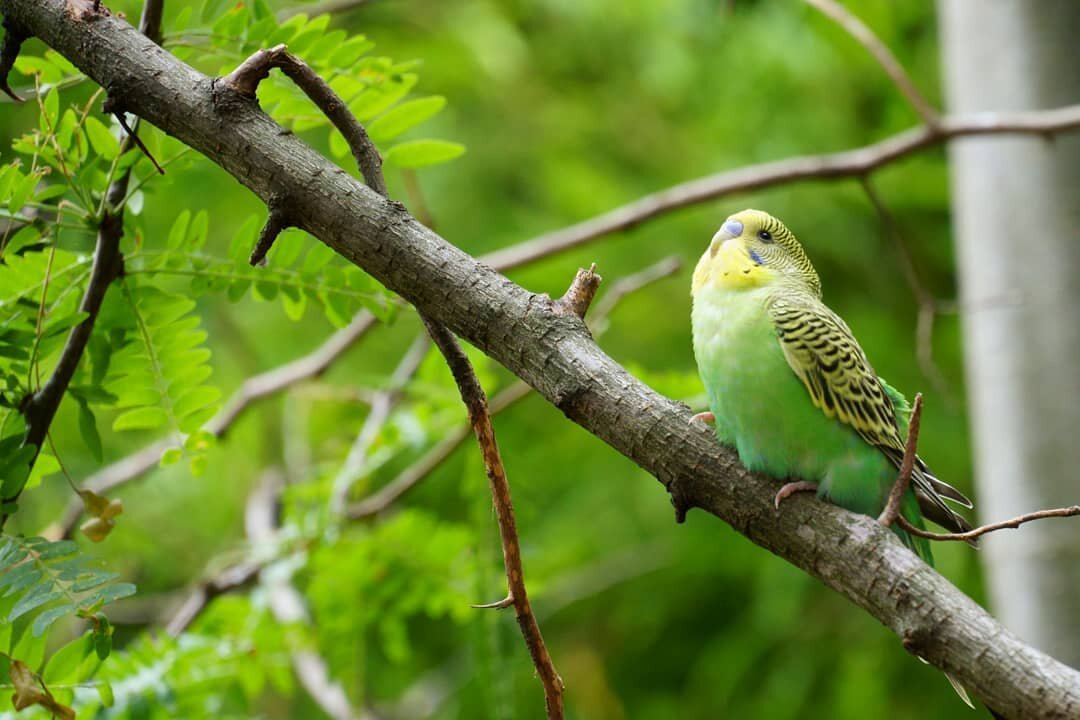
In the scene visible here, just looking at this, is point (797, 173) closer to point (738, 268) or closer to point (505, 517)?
point (738, 268)

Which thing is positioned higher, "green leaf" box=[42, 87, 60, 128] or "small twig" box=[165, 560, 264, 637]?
"green leaf" box=[42, 87, 60, 128]

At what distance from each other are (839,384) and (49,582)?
1.48 metres

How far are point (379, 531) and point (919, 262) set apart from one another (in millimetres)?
3898

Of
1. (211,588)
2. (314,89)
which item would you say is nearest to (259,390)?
(211,588)

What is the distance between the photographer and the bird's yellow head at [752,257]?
7.51 feet

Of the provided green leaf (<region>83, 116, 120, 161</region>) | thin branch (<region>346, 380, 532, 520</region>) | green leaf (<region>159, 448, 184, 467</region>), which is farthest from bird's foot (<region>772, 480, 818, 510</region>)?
thin branch (<region>346, 380, 532, 520</region>)

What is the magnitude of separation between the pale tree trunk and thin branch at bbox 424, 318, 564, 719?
270cm

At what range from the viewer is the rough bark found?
64.2 inches

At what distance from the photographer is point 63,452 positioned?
15.2ft

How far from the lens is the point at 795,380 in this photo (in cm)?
220

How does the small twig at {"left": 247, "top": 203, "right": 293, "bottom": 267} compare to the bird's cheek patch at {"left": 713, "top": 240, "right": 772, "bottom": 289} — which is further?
the bird's cheek patch at {"left": 713, "top": 240, "right": 772, "bottom": 289}

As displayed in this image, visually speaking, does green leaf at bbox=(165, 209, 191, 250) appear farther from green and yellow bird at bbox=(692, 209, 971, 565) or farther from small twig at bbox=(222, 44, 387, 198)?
green and yellow bird at bbox=(692, 209, 971, 565)

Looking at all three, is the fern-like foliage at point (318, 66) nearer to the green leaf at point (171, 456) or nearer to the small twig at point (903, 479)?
the green leaf at point (171, 456)

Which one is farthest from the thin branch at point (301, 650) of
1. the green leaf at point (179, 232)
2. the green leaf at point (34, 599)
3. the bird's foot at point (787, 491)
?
the bird's foot at point (787, 491)
